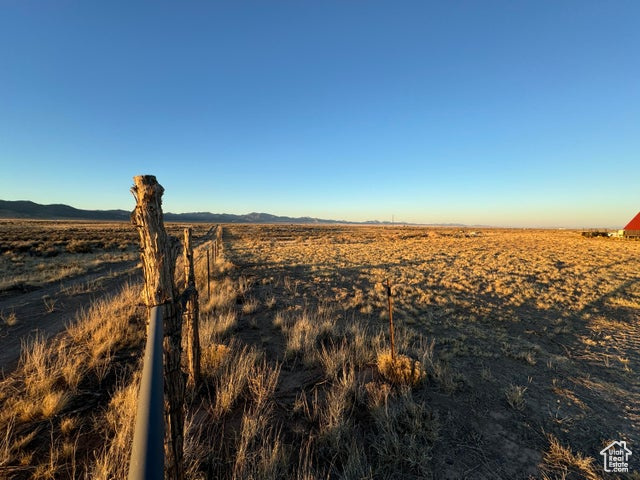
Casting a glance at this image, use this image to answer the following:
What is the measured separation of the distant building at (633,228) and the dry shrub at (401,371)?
6101cm

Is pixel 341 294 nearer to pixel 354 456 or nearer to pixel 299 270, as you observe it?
pixel 299 270

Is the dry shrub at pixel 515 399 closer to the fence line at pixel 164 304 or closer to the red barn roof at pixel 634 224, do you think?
the fence line at pixel 164 304

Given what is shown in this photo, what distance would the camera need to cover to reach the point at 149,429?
3.57 ft

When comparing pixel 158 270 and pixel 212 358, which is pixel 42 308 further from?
pixel 158 270

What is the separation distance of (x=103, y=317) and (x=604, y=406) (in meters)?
9.51

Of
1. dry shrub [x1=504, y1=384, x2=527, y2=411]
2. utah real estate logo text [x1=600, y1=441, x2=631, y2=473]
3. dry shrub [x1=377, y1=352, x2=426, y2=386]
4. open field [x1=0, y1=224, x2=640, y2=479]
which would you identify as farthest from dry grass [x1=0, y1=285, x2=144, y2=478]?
utah real estate logo text [x1=600, y1=441, x2=631, y2=473]

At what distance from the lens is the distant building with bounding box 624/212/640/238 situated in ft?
145

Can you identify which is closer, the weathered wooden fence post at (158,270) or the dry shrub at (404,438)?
the weathered wooden fence post at (158,270)

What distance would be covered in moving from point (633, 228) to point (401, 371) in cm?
6264

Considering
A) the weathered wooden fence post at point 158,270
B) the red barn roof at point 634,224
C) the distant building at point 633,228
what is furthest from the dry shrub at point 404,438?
the red barn roof at point 634,224

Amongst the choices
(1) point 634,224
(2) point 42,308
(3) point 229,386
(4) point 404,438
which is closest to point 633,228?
(1) point 634,224

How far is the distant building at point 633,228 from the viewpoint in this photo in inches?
1745

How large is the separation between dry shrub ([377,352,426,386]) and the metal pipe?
3900 millimetres

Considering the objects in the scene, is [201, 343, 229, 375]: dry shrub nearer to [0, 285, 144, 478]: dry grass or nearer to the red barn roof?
[0, 285, 144, 478]: dry grass
